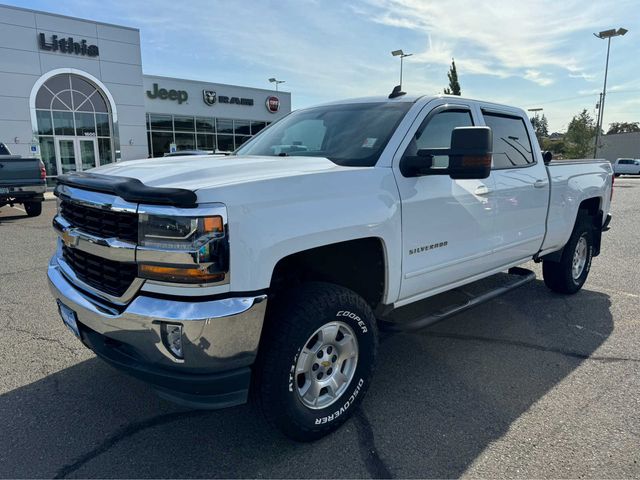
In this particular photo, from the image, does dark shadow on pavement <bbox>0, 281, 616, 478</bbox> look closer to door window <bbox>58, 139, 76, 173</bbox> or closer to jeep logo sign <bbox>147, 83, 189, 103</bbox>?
door window <bbox>58, 139, 76, 173</bbox>

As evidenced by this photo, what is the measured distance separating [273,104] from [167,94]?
306 inches

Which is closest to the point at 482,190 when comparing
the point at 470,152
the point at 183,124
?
the point at 470,152

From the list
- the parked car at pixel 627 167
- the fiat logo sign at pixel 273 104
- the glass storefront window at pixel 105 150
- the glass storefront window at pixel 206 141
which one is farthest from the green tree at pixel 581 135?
the glass storefront window at pixel 105 150

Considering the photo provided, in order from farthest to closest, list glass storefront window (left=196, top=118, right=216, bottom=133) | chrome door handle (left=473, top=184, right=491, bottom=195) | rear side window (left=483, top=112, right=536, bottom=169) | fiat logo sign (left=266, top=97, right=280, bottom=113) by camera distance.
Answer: fiat logo sign (left=266, top=97, right=280, bottom=113) → glass storefront window (left=196, top=118, right=216, bottom=133) → rear side window (left=483, top=112, right=536, bottom=169) → chrome door handle (left=473, top=184, right=491, bottom=195)

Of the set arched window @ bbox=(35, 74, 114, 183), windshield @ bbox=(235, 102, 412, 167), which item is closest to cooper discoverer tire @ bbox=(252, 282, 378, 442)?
windshield @ bbox=(235, 102, 412, 167)

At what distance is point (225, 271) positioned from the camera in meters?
2.21

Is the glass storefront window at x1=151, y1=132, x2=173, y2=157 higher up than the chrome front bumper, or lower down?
higher up

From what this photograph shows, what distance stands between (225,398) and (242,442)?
574 mm

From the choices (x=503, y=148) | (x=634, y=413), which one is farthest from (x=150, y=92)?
(x=634, y=413)

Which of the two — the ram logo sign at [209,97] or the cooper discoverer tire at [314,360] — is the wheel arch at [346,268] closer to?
the cooper discoverer tire at [314,360]

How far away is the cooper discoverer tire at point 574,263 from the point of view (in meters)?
5.36

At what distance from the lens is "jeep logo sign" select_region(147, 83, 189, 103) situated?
90.0 feet

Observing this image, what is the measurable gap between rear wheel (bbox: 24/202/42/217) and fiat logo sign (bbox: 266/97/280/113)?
885 inches

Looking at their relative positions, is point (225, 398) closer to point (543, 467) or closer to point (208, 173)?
point (208, 173)
